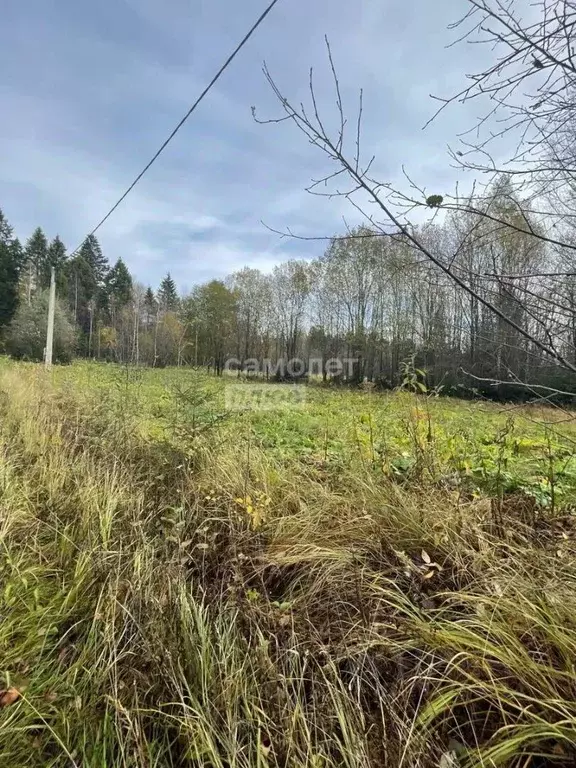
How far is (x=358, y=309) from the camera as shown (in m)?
26.1

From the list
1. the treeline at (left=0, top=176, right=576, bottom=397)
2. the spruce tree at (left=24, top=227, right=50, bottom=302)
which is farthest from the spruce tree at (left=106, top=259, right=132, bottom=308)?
the spruce tree at (left=24, top=227, right=50, bottom=302)

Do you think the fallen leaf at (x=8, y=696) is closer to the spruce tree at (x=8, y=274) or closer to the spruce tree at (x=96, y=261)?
the spruce tree at (x=8, y=274)

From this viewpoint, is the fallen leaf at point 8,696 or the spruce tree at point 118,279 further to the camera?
the spruce tree at point 118,279

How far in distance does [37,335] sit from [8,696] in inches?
1109

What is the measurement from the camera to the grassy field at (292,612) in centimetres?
115

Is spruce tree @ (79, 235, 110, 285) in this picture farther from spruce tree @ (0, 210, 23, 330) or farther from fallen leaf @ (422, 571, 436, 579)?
fallen leaf @ (422, 571, 436, 579)

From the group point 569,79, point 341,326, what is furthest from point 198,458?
point 341,326

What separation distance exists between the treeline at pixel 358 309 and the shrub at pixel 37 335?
1.47 metres

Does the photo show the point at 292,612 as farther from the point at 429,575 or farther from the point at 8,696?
the point at 8,696

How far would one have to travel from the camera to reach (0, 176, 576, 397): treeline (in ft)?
4.92

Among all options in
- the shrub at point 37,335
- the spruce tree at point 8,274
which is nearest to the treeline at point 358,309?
the spruce tree at point 8,274

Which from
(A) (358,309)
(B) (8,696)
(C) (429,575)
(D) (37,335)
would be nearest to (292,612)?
(C) (429,575)

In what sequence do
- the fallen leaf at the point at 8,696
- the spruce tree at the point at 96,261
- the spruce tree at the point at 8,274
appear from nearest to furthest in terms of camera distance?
the fallen leaf at the point at 8,696
the spruce tree at the point at 8,274
the spruce tree at the point at 96,261

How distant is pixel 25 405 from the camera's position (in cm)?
500
